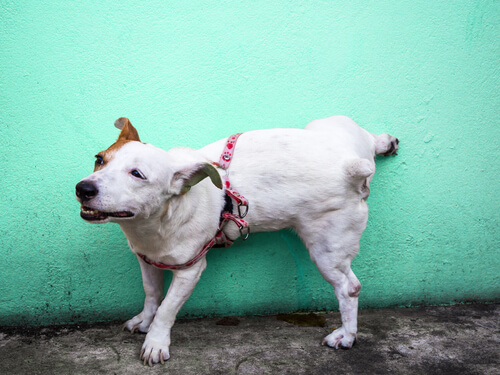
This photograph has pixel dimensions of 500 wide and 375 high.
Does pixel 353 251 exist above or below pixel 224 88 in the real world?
below

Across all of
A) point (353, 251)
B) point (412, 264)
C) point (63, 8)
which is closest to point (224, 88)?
point (63, 8)

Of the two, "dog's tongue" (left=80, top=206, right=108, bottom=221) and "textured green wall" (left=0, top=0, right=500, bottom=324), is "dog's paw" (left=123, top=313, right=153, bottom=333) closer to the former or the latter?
→ "textured green wall" (left=0, top=0, right=500, bottom=324)

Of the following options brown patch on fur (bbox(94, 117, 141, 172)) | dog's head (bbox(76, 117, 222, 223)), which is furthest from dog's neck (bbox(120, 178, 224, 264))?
brown patch on fur (bbox(94, 117, 141, 172))

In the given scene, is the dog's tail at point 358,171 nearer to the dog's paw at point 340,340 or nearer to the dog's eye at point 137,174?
the dog's paw at point 340,340

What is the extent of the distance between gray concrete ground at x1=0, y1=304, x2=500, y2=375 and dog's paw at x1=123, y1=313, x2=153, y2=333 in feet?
0.14

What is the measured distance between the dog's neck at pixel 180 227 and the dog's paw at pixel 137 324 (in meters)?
0.54

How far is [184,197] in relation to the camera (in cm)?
223

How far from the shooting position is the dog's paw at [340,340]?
2506 mm

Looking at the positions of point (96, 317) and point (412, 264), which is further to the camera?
point (412, 264)

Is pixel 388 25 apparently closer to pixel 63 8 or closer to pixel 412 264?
pixel 412 264

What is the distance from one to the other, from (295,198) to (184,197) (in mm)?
642

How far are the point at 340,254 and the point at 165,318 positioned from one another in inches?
42.9

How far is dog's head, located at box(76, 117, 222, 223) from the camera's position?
71.9 inches

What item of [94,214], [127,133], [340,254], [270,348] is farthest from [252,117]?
[270,348]
